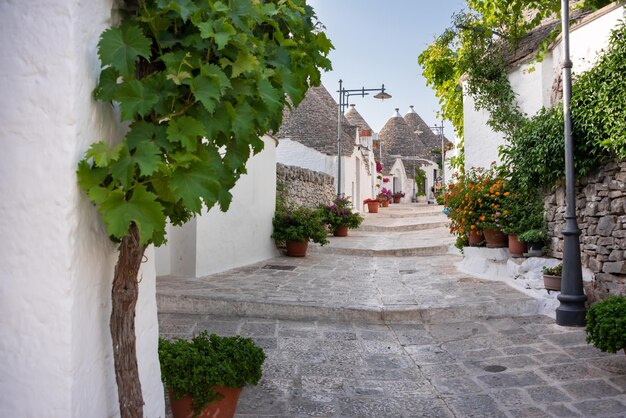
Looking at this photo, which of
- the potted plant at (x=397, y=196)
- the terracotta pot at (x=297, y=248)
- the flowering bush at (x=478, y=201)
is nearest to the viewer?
the flowering bush at (x=478, y=201)

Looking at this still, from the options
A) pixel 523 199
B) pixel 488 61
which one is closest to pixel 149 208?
pixel 523 199

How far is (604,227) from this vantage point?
18.2ft

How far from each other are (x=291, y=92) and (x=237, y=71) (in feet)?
1.12

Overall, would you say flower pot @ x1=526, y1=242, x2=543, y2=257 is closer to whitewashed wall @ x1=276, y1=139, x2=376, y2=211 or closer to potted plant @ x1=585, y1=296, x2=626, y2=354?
potted plant @ x1=585, y1=296, x2=626, y2=354

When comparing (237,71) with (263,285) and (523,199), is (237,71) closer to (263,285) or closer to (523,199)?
(263,285)

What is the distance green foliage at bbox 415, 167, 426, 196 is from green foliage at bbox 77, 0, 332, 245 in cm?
3765

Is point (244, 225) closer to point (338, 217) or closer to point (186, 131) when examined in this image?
point (338, 217)

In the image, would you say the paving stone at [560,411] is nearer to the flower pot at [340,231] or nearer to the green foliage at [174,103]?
the green foliage at [174,103]

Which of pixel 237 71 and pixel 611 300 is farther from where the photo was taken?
pixel 611 300

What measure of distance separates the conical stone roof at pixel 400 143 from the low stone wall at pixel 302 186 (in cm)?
2134

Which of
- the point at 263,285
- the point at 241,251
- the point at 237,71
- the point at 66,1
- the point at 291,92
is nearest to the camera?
the point at 66,1

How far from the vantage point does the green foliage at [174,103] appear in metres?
1.78

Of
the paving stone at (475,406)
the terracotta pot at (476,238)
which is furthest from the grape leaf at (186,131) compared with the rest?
the terracotta pot at (476,238)

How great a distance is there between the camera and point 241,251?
872 centimetres
